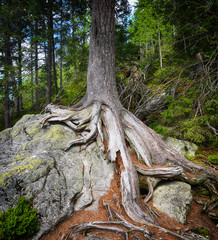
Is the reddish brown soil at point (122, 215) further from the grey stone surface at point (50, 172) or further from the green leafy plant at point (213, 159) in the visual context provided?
the green leafy plant at point (213, 159)

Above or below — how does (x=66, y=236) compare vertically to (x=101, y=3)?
below

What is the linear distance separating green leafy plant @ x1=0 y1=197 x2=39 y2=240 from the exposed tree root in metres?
1.62

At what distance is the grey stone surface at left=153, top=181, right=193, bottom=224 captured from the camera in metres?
3.01

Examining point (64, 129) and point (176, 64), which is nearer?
point (64, 129)

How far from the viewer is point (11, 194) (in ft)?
8.05

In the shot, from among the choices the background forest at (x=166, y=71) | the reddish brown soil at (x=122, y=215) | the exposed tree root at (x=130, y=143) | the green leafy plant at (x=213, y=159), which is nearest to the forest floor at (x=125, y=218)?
the reddish brown soil at (x=122, y=215)

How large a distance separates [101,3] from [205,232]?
6.66 m

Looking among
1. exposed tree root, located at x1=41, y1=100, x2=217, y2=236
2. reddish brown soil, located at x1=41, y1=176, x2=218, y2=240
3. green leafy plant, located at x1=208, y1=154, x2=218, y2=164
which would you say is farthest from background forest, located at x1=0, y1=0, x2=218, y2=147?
reddish brown soil, located at x1=41, y1=176, x2=218, y2=240

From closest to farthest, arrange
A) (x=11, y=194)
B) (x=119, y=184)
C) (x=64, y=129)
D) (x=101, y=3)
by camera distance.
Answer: (x=11, y=194)
(x=119, y=184)
(x=64, y=129)
(x=101, y=3)

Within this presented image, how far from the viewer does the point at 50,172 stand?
296cm

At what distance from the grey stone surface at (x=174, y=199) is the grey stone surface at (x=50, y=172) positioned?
1.27m

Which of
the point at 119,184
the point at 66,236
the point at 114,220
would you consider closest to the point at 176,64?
the point at 119,184

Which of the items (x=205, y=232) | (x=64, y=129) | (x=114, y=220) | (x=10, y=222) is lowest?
(x=205, y=232)

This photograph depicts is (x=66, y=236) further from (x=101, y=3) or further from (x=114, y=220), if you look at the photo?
(x=101, y=3)
